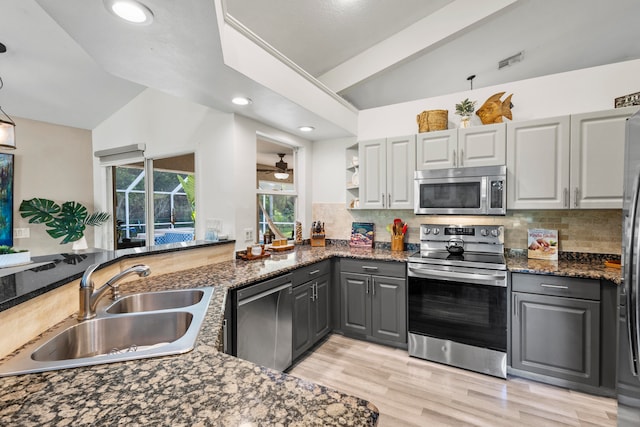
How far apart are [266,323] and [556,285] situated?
215 cm

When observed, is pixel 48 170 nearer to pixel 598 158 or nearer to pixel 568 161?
pixel 568 161

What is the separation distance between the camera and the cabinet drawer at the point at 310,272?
239 cm

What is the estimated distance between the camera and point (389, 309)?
8.82 ft

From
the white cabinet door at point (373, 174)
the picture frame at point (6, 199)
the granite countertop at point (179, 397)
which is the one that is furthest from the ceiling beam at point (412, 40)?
the picture frame at point (6, 199)

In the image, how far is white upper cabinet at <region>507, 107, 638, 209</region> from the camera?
220 centimetres

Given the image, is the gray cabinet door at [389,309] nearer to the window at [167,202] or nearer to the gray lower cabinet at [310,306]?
the gray lower cabinet at [310,306]

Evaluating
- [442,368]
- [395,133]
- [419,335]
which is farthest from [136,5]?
[442,368]

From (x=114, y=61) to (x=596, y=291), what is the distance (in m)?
3.49

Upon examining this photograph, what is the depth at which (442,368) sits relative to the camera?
2.39 m

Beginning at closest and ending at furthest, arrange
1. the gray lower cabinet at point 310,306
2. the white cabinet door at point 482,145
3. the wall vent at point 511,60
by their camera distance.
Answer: the gray lower cabinet at point 310,306 → the white cabinet door at point 482,145 → the wall vent at point 511,60

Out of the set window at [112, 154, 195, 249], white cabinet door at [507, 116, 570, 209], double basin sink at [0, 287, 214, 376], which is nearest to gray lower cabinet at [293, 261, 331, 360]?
double basin sink at [0, 287, 214, 376]

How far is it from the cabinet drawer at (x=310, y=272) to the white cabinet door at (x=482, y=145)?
5.22 feet

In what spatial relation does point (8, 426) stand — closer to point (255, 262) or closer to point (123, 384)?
point (123, 384)

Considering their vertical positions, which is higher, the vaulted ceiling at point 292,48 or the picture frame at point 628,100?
the vaulted ceiling at point 292,48
